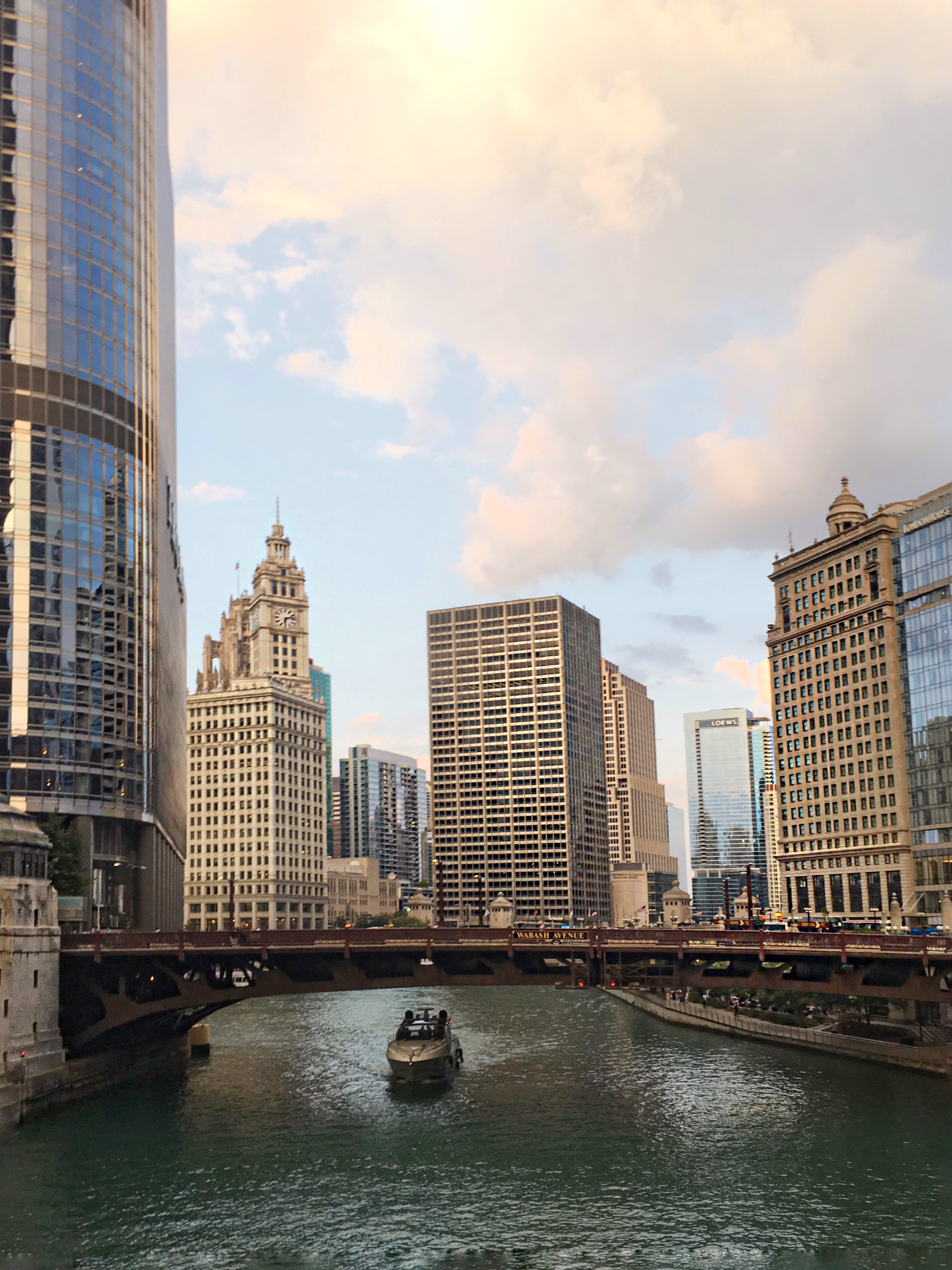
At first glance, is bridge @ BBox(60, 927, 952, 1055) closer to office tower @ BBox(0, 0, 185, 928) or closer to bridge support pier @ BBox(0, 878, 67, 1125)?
bridge support pier @ BBox(0, 878, 67, 1125)

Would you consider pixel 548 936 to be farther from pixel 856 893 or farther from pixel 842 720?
pixel 842 720

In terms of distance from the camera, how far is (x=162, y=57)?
562 feet

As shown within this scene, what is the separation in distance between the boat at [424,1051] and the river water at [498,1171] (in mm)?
1711

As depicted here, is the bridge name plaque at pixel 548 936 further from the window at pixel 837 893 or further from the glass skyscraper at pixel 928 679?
the window at pixel 837 893

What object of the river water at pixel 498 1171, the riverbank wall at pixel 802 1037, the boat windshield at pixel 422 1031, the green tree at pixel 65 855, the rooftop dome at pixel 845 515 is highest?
the rooftop dome at pixel 845 515

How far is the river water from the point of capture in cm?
4834

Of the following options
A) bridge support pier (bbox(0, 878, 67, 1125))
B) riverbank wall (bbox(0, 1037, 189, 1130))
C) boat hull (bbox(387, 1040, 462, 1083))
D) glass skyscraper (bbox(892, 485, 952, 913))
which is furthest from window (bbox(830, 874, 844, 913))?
bridge support pier (bbox(0, 878, 67, 1125))

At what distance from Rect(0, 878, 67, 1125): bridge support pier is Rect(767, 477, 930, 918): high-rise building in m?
121

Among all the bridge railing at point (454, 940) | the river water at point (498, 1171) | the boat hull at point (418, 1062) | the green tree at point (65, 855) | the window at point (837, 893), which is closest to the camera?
the river water at point (498, 1171)

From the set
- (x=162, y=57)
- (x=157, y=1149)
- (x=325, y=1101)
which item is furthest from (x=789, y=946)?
(x=162, y=57)

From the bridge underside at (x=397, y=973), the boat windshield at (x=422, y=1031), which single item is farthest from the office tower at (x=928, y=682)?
the boat windshield at (x=422, y=1031)

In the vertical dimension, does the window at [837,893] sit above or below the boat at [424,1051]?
above

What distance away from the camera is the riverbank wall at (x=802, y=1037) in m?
87.0

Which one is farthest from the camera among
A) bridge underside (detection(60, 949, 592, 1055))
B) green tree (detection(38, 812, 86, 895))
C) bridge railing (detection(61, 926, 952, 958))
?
green tree (detection(38, 812, 86, 895))
